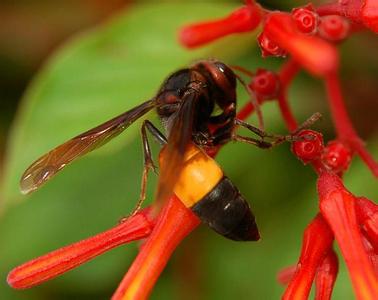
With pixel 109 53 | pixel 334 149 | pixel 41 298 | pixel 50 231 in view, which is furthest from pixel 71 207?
pixel 334 149

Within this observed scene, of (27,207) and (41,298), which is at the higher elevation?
(27,207)

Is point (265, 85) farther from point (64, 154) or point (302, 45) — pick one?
point (302, 45)

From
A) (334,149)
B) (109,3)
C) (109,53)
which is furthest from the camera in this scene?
(109,3)

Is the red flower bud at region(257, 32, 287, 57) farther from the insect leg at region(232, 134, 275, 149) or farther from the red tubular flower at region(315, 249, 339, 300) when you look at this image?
the red tubular flower at region(315, 249, 339, 300)

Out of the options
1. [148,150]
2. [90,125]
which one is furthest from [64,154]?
[90,125]

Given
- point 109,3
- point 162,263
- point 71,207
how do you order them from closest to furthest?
point 162,263, point 71,207, point 109,3

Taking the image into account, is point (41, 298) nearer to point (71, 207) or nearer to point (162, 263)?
point (71, 207)
